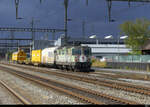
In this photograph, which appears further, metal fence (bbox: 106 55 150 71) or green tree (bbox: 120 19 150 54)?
green tree (bbox: 120 19 150 54)

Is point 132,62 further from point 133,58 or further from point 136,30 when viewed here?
point 136,30

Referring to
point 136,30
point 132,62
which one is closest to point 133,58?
point 132,62

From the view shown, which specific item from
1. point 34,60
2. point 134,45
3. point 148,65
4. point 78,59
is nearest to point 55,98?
point 78,59

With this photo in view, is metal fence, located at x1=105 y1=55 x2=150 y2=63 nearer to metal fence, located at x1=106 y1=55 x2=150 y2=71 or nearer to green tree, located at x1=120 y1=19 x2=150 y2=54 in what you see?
metal fence, located at x1=106 y1=55 x2=150 y2=71

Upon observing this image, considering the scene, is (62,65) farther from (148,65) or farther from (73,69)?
(148,65)

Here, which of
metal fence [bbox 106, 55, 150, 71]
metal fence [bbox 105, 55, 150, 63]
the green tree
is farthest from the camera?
the green tree

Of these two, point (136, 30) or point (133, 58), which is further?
point (136, 30)

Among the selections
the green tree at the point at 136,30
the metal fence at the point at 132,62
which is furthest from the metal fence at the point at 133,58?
the green tree at the point at 136,30

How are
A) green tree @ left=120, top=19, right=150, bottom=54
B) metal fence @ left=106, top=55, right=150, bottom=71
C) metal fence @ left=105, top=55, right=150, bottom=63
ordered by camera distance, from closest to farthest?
1. metal fence @ left=106, top=55, right=150, bottom=71
2. metal fence @ left=105, top=55, right=150, bottom=63
3. green tree @ left=120, top=19, right=150, bottom=54

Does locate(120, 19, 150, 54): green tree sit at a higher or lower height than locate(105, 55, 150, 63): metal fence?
higher

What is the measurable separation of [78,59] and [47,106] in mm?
16064

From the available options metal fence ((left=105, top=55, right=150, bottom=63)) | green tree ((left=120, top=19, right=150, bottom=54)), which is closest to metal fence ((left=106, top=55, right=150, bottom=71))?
metal fence ((left=105, top=55, right=150, bottom=63))

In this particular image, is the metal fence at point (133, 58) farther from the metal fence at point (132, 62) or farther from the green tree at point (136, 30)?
the green tree at point (136, 30)

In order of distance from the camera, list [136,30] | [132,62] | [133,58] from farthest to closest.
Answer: [136,30] < [133,58] < [132,62]
